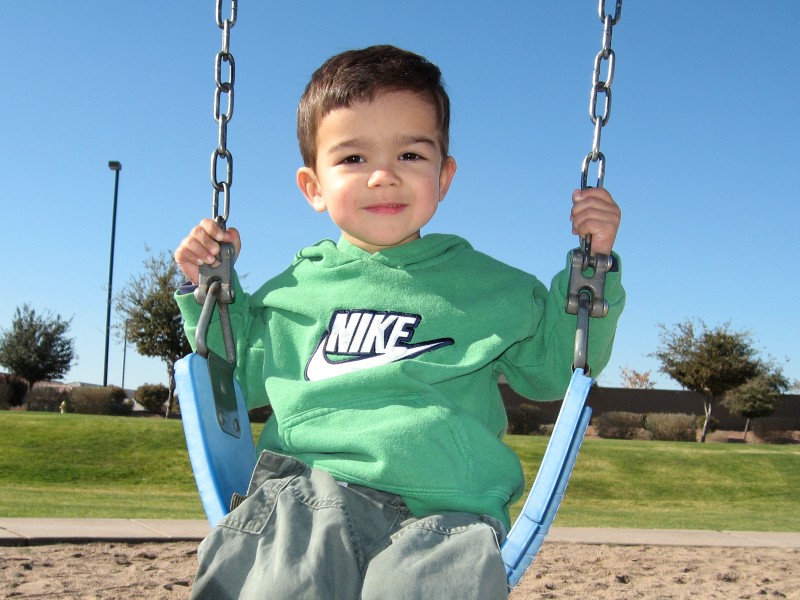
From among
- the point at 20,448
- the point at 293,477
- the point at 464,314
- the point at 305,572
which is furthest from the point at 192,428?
the point at 20,448

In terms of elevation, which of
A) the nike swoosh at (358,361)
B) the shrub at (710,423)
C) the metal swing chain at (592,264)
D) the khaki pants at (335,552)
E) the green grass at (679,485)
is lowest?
the green grass at (679,485)

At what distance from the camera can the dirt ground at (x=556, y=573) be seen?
502cm

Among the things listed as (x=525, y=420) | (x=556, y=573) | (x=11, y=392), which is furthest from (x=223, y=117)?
(x=11, y=392)

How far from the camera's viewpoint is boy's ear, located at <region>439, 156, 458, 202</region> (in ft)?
9.27

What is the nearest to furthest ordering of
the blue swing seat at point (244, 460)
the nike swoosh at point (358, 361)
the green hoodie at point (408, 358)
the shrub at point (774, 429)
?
the blue swing seat at point (244, 460)
the green hoodie at point (408, 358)
the nike swoosh at point (358, 361)
the shrub at point (774, 429)

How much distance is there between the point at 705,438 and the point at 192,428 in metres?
30.4

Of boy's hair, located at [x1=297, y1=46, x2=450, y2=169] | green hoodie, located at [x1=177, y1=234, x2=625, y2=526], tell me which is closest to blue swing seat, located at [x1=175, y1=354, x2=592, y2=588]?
green hoodie, located at [x1=177, y1=234, x2=625, y2=526]

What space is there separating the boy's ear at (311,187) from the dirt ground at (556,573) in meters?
2.91

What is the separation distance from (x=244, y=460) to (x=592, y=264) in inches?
43.6

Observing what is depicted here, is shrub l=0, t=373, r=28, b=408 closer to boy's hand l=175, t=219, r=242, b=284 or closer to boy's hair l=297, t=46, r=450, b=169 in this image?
boy's hand l=175, t=219, r=242, b=284

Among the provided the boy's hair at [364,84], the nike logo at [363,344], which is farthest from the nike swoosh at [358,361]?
the boy's hair at [364,84]

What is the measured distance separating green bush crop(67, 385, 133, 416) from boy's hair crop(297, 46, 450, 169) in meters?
24.4

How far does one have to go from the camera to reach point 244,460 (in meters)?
2.52

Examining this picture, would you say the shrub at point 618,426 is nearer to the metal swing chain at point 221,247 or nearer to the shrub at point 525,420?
the shrub at point 525,420
